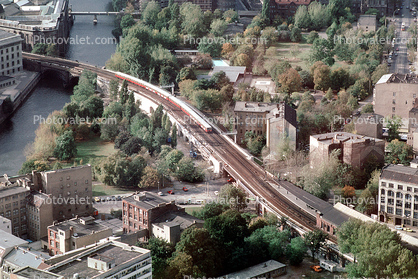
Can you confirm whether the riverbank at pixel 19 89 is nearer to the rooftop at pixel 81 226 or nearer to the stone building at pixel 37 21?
the stone building at pixel 37 21

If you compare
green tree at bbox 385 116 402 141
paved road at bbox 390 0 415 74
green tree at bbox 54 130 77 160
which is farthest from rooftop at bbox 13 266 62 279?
paved road at bbox 390 0 415 74

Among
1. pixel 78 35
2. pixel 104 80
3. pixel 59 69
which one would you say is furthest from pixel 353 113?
pixel 78 35

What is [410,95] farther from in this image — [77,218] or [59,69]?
[59,69]

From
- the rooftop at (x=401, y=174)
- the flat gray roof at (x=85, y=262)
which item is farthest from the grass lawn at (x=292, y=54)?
the flat gray roof at (x=85, y=262)

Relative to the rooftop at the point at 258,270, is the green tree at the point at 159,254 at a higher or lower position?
higher

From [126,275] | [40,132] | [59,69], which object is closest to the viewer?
[126,275]

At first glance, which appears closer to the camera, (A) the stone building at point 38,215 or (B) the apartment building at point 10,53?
(A) the stone building at point 38,215
